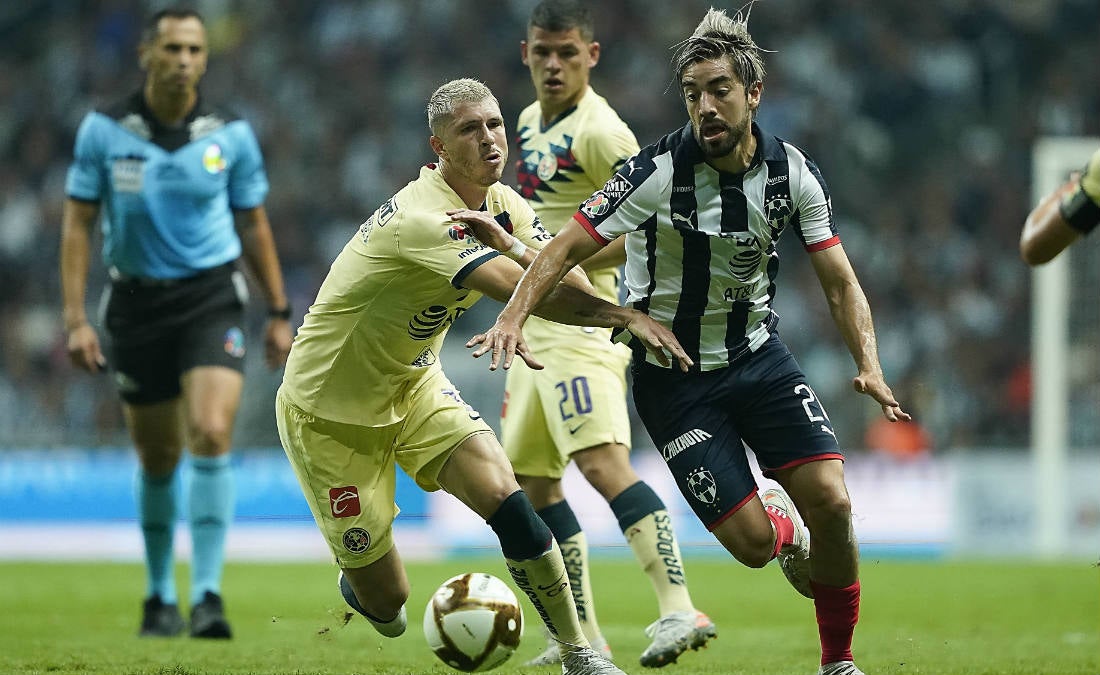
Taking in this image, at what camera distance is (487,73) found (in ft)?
65.3

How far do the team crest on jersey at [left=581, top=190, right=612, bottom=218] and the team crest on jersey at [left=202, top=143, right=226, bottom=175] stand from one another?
335 cm

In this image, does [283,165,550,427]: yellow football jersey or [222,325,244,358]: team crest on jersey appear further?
[222,325,244,358]: team crest on jersey

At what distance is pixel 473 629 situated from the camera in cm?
575

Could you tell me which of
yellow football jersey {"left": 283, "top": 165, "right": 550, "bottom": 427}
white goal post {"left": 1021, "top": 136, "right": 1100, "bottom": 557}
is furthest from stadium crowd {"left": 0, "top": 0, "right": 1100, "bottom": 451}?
yellow football jersey {"left": 283, "top": 165, "right": 550, "bottom": 427}

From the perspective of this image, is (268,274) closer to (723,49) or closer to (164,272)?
(164,272)

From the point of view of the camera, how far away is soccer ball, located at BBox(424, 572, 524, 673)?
18.9 ft

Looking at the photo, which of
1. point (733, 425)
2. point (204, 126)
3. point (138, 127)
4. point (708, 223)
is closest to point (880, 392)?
point (733, 425)

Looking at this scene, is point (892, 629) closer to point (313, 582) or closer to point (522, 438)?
point (522, 438)

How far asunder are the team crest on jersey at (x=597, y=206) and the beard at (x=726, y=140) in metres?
0.41

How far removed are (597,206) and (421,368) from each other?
1.04m

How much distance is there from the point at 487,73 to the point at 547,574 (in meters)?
15.1

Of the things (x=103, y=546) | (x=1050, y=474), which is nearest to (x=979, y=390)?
(x=1050, y=474)

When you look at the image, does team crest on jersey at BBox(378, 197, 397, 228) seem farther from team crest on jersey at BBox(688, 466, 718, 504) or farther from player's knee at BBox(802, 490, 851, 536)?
player's knee at BBox(802, 490, 851, 536)

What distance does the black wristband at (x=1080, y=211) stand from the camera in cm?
477
